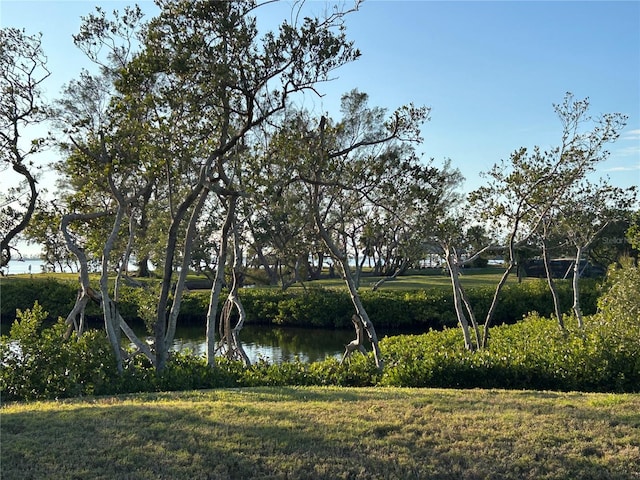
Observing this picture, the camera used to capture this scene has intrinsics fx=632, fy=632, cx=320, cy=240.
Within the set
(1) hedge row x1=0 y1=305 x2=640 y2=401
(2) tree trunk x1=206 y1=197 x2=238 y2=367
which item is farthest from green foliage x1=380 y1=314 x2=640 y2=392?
(2) tree trunk x1=206 y1=197 x2=238 y2=367

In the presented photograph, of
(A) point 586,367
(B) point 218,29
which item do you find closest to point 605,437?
(A) point 586,367

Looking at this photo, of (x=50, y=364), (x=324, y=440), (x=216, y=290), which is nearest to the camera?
(x=324, y=440)

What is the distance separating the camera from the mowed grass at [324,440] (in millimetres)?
4555

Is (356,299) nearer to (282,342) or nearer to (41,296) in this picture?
(282,342)

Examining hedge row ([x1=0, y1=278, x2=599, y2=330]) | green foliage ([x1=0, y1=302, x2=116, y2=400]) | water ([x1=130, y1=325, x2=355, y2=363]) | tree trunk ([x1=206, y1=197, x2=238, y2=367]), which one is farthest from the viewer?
hedge row ([x1=0, y1=278, x2=599, y2=330])

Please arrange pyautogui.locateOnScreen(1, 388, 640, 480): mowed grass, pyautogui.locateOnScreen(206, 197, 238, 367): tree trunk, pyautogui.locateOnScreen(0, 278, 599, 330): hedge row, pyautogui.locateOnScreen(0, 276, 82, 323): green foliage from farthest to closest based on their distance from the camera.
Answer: pyautogui.locateOnScreen(0, 276, 82, 323): green foliage → pyautogui.locateOnScreen(0, 278, 599, 330): hedge row → pyautogui.locateOnScreen(206, 197, 238, 367): tree trunk → pyautogui.locateOnScreen(1, 388, 640, 480): mowed grass

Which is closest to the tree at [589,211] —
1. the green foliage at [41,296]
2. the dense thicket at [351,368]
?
the dense thicket at [351,368]

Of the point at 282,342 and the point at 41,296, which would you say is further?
the point at 41,296

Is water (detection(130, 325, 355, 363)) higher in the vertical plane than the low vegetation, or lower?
lower

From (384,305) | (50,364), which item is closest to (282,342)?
(384,305)

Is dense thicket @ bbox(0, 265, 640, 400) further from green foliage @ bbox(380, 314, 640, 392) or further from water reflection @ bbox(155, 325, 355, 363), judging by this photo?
water reflection @ bbox(155, 325, 355, 363)

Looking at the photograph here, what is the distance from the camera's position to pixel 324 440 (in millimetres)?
5039

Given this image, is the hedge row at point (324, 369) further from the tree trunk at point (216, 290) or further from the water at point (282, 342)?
the water at point (282, 342)

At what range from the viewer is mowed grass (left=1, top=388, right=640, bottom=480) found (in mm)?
4555
